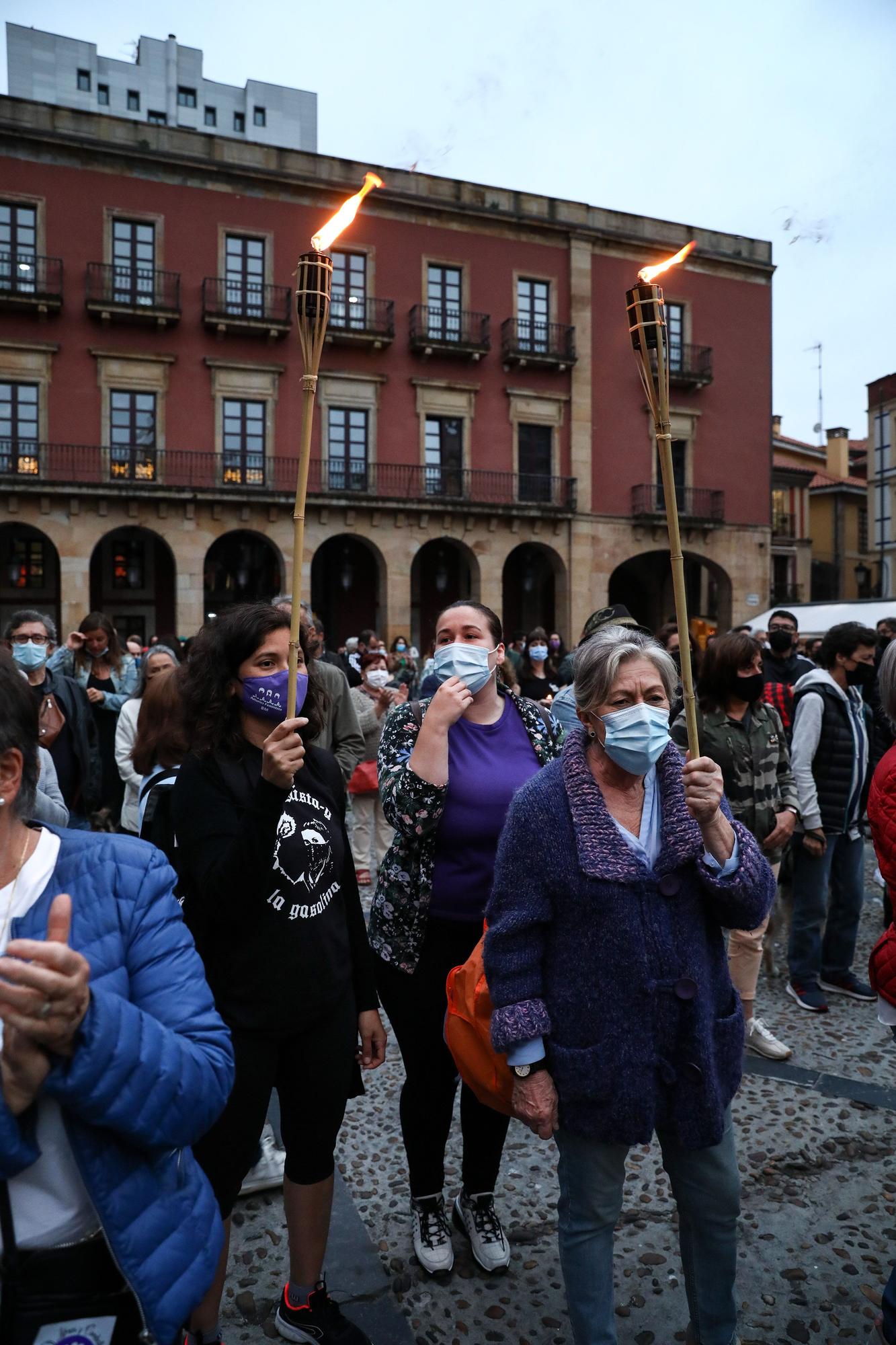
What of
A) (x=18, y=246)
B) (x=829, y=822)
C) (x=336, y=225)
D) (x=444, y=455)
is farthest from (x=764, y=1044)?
(x=18, y=246)

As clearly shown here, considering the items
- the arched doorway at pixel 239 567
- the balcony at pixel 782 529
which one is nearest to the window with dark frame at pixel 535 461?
the arched doorway at pixel 239 567

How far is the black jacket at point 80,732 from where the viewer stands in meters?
4.99

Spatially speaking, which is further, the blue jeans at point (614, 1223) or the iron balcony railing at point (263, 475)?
the iron balcony railing at point (263, 475)

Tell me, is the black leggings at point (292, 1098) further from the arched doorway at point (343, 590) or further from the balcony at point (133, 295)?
the arched doorway at point (343, 590)

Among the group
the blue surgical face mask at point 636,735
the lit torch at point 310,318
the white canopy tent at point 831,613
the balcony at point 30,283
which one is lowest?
the blue surgical face mask at point 636,735

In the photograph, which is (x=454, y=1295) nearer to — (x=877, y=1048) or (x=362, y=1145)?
(x=362, y=1145)

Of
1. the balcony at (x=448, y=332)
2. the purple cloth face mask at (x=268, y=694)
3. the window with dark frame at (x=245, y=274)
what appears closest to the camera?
the purple cloth face mask at (x=268, y=694)

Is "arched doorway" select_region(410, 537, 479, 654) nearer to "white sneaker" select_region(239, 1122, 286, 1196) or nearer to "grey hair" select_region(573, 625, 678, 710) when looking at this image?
"white sneaker" select_region(239, 1122, 286, 1196)

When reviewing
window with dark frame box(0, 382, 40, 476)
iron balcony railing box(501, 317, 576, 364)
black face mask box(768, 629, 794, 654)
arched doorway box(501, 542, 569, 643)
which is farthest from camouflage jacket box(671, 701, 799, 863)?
arched doorway box(501, 542, 569, 643)

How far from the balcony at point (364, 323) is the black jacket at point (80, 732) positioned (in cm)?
1971

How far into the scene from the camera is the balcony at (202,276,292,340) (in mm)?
22125

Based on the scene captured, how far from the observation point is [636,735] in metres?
2.14

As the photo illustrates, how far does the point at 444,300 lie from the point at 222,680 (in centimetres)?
2449

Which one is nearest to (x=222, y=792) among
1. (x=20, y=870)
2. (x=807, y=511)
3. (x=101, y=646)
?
(x=20, y=870)
